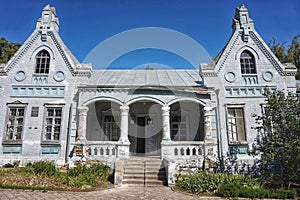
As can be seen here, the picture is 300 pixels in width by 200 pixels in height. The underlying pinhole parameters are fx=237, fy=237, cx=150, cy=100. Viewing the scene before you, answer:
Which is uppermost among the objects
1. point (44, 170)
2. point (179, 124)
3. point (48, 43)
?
point (48, 43)

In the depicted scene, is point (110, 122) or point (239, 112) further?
point (110, 122)

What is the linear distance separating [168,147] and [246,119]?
460 centimetres

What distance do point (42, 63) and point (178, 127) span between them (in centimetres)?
894

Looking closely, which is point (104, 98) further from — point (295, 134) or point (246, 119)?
point (295, 134)

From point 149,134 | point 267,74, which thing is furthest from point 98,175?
point 267,74

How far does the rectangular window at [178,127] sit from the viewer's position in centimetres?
1452

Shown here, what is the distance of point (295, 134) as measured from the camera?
30.9 feet

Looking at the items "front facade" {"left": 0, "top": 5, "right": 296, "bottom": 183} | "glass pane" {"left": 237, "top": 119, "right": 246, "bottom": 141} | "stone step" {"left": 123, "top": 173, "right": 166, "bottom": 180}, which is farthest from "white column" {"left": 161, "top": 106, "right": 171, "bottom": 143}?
"glass pane" {"left": 237, "top": 119, "right": 246, "bottom": 141}

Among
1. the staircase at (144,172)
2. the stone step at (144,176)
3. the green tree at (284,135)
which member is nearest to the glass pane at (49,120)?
the staircase at (144,172)

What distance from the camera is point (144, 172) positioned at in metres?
10.2

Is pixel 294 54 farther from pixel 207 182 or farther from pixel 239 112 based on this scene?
pixel 207 182

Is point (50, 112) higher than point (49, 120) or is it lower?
higher

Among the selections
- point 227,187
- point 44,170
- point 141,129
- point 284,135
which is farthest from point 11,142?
point 284,135

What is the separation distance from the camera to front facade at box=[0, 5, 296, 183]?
39.4ft
